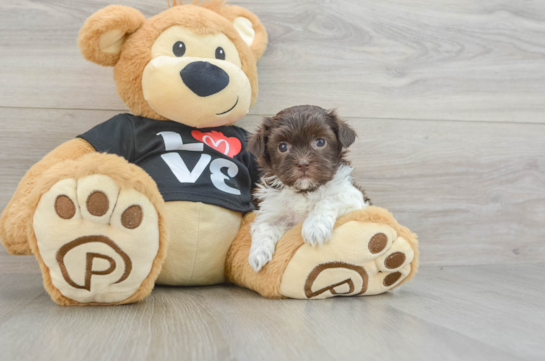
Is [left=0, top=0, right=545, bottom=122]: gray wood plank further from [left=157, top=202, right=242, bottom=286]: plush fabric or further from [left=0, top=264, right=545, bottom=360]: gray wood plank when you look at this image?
[left=0, top=264, right=545, bottom=360]: gray wood plank

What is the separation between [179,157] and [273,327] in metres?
0.76

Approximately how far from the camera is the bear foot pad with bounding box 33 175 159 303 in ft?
3.63

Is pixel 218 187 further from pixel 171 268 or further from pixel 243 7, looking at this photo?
pixel 243 7

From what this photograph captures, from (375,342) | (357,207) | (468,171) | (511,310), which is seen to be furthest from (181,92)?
Result: (468,171)

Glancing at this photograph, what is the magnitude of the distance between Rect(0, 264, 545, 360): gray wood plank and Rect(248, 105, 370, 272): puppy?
0.75 feet

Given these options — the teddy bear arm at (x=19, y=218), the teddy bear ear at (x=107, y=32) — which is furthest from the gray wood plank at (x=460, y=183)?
the teddy bear arm at (x=19, y=218)

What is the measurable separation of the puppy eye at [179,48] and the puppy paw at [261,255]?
28.9 inches

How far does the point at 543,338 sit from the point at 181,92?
1.25 meters

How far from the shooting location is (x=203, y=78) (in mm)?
1439

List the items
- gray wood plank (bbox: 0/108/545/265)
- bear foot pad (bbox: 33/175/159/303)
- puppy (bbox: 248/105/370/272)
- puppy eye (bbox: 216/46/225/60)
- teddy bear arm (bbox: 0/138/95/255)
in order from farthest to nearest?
1. gray wood plank (bbox: 0/108/545/265)
2. puppy eye (bbox: 216/46/225/60)
3. puppy (bbox: 248/105/370/272)
4. teddy bear arm (bbox: 0/138/95/255)
5. bear foot pad (bbox: 33/175/159/303)

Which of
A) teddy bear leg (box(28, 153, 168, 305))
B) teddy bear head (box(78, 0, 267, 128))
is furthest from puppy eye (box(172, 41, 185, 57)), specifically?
teddy bear leg (box(28, 153, 168, 305))

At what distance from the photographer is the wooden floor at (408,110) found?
1.78 meters

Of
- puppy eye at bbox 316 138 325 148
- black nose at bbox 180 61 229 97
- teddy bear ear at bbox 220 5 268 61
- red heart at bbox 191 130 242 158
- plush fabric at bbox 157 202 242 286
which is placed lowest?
plush fabric at bbox 157 202 242 286

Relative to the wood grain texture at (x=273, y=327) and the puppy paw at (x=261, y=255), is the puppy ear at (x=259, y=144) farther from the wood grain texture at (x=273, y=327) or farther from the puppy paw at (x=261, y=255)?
the wood grain texture at (x=273, y=327)
